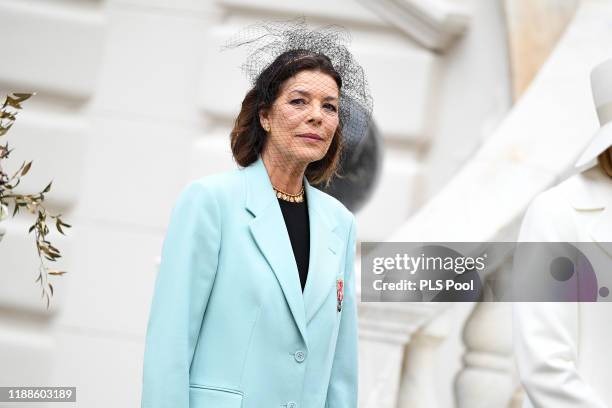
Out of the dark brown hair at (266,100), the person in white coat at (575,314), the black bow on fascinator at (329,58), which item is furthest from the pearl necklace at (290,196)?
the person in white coat at (575,314)

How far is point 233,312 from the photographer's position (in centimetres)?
191

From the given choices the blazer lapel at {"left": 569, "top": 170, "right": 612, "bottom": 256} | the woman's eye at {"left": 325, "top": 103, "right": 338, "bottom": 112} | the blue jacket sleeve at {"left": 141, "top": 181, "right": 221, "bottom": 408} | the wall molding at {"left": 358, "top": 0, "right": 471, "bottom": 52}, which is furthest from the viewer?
the wall molding at {"left": 358, "top": 0, "right": 471, "bottom": 52}

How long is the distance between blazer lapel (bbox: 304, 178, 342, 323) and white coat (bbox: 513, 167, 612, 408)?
468 mm

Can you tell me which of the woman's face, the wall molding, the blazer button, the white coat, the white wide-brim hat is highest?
the wall molding

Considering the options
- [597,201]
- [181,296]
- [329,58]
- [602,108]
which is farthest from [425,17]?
[181,296]

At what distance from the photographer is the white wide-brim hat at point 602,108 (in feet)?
7.47

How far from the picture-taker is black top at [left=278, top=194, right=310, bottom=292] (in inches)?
80.0

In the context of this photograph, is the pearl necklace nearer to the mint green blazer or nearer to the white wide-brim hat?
the mint green blazer

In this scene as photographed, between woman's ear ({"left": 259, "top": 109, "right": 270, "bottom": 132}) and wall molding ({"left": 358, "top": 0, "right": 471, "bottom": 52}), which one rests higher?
wall molding ({"left": 358, "top": 0, "right": 471, "bottom": 52})

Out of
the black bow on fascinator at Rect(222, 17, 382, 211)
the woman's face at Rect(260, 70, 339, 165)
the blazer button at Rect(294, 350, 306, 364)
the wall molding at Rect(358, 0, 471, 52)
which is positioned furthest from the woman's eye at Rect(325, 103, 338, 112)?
the wall molding at Rect(358, 0, 471, 52)

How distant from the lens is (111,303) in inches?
168

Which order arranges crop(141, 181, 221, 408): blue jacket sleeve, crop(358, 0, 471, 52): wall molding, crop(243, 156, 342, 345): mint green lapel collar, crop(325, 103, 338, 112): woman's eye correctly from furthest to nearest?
crop(358, 0, 471, 52): wall molding → crop(325, 103, 338, 112): woman's eye → crop(243, 156, 342, 345): mint green lapel collar → crop(141, 181, 221, 408): blue jacket sleeve

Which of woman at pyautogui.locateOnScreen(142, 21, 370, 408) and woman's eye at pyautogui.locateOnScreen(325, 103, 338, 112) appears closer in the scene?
woman at pyautogui.locateOnScreen(142, 21, 370, 408)

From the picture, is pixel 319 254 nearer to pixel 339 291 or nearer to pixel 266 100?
pixel 339 291
